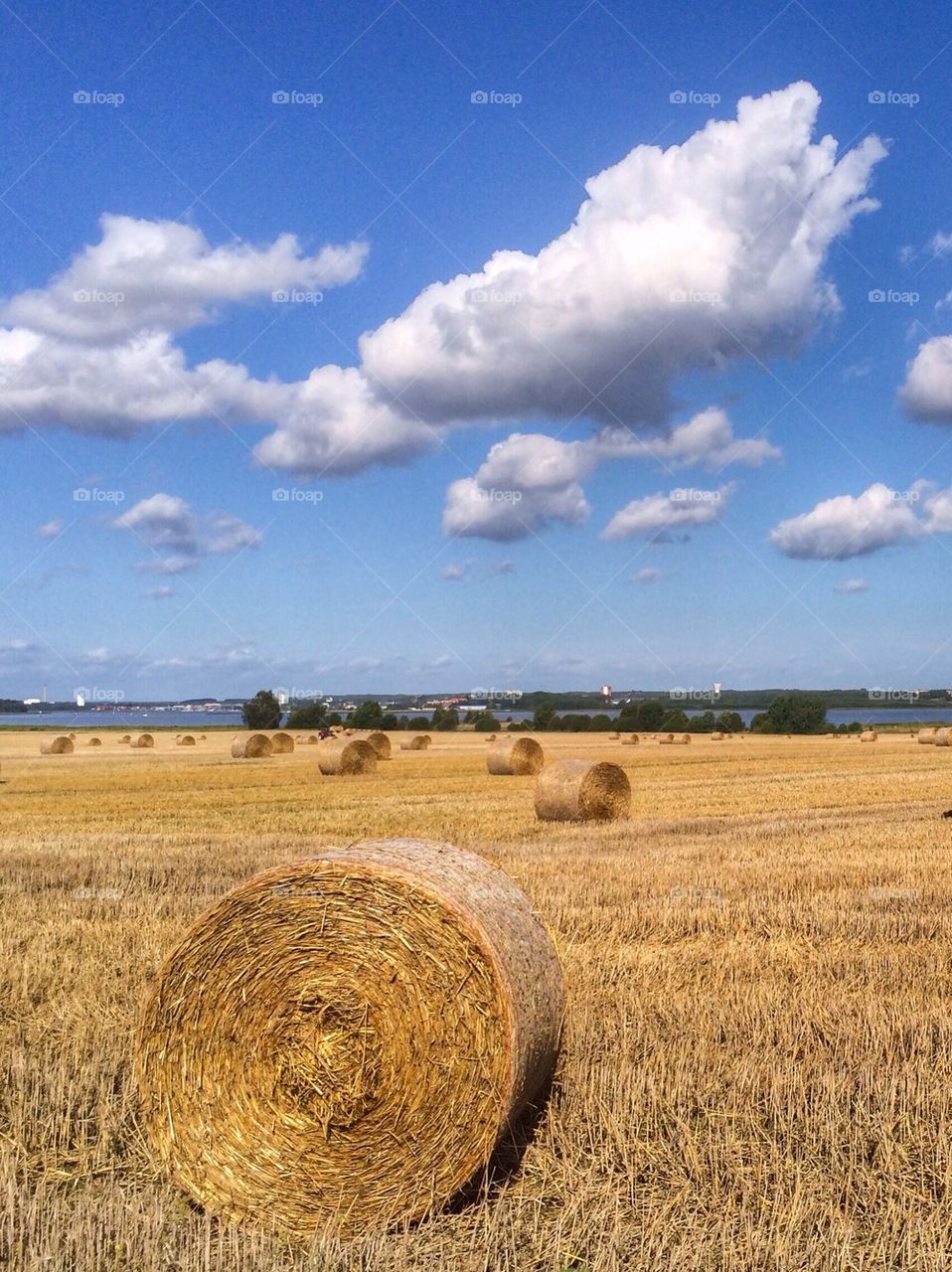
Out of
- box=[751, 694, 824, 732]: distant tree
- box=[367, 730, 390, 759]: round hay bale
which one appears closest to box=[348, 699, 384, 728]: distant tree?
box=[751, 694, 824, 732]: distant tree

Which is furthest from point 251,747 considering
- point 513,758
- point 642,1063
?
point 642,1063

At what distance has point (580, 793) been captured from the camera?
18.4 metres

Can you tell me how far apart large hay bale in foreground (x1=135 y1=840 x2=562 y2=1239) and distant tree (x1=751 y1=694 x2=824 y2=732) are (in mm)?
73411

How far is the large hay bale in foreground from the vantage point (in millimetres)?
4828

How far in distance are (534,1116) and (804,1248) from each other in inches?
55.9

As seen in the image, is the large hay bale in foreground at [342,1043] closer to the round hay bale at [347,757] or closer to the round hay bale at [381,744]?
the round hay bale at [347,757]

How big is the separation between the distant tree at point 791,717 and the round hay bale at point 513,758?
160ft

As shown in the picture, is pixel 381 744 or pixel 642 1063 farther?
pixel 381 744

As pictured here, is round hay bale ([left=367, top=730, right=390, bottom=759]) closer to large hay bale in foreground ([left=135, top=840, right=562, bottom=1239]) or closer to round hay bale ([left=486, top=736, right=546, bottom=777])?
round hay bale ([left=486, top=736, right=546, bottom=777])

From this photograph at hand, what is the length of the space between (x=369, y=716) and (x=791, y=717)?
91.2 ft

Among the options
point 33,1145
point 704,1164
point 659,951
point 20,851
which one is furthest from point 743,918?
point 20,851

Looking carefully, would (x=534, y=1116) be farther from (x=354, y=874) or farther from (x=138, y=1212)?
(x=138, y=1212)

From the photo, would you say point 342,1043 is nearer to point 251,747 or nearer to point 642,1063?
point 642,1063

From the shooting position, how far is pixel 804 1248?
420cm
